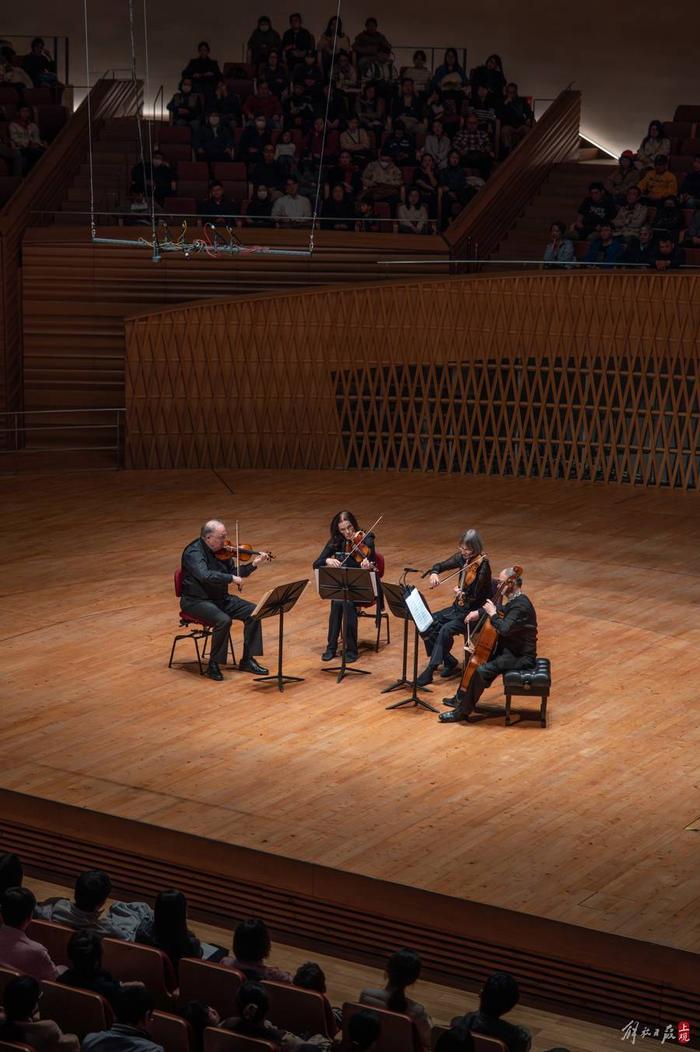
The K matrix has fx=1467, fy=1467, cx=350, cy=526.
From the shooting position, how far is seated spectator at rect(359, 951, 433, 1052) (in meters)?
5.03

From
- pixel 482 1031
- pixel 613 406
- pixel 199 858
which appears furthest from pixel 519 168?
pixel 482 1031

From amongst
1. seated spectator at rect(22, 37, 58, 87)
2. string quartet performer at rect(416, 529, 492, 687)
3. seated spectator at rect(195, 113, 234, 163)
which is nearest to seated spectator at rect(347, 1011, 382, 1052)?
string quartet performer at rect(416, 529, 492, 687)

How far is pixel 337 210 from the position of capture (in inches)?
630

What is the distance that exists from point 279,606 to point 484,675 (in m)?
1.33

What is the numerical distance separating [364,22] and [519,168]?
3596 millimetres

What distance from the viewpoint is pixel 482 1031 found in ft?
15.9

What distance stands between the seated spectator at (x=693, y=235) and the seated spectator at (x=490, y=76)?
352 cm

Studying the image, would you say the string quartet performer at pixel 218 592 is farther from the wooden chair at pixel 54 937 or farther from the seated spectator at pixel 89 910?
the wooden chair at pixel 54 937

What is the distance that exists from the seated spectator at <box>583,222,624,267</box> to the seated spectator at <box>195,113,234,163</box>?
4.60 m

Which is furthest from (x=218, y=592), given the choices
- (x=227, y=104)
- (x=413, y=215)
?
(x=227, y=104)

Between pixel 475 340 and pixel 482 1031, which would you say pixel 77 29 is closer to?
pixel 475 340

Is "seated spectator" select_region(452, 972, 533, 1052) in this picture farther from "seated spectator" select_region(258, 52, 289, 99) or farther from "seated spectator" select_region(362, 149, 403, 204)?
"seated spectator" select_region(258, 52, 289, 99)

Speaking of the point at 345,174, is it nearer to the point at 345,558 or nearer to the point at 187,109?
the point at 187,109

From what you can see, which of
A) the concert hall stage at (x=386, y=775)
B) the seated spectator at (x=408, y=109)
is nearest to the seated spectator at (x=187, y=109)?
the seated spectator at (x=408, y=109)
